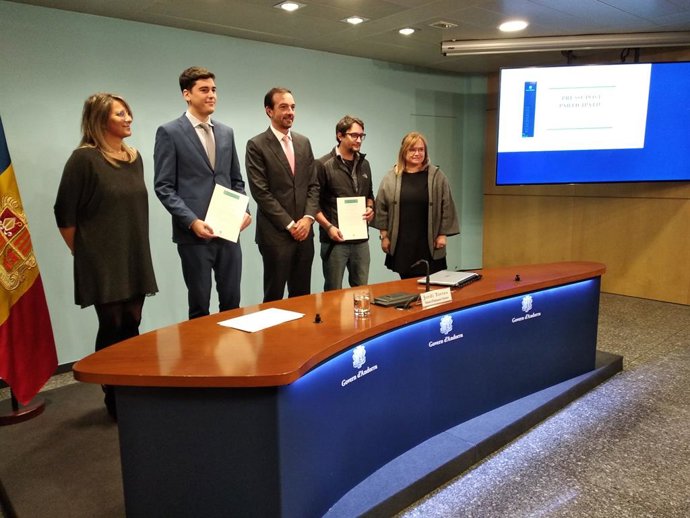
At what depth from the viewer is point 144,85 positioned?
356cm

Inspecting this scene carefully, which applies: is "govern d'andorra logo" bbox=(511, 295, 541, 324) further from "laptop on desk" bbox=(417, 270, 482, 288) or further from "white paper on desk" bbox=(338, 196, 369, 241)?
"white paper on desk" bbox=(338, 196, 369, 241)

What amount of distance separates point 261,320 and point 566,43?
11.9ft

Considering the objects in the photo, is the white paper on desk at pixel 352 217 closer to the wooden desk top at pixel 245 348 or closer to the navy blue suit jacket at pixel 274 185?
the navy blue suit jacket at pixel 274 185

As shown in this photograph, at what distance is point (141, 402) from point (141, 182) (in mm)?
1362

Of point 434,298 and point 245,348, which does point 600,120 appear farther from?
point 245,348

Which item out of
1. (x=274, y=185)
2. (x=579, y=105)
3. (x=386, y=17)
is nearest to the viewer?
(x=274, y=185)

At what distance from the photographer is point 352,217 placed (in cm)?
320

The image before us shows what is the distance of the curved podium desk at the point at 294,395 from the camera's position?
4.55 ft

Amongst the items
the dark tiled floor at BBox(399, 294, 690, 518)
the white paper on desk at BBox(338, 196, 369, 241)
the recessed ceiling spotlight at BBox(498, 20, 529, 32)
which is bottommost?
the dark tiled floor at BBox(399, 294, 690, 518)

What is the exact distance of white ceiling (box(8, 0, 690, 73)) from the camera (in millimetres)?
3201

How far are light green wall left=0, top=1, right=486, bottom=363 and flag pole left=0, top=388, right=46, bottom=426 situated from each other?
71 centimetres

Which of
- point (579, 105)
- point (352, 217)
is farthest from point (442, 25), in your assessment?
point (352, 217)

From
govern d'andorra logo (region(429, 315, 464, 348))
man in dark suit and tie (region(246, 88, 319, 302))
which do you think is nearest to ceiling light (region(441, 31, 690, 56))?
man in dark suit and tie (region(246, 88, 319, 302))

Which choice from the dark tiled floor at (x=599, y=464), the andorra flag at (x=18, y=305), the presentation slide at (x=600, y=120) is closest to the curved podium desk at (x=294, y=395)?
the dark tiled floor at (x=599, y=464)
